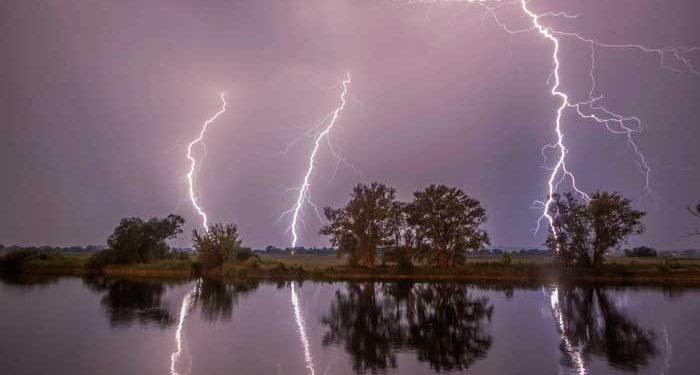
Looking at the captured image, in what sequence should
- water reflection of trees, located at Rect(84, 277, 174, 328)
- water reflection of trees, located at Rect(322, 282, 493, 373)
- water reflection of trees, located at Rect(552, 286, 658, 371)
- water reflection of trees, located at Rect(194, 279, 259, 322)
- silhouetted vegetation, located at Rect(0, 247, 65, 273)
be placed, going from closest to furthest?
water reflection of trees, located at Rect(322, 282, 493, 373) < water reflection of trees, located at Rect(552, 286, 658, 371) < water reflection of trees, located at Rect(84, 277, 174, 328) < water reflection of trees, located at Rect(194, 279, 259, 322) < silhouetted vegetation, located at Rect(0, 247, 65, 273)

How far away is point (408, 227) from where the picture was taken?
42.8m

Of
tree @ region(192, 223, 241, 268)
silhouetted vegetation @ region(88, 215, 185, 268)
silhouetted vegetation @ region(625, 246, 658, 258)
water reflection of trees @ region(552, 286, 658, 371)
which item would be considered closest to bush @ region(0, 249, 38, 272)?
silhouetted vegetation @ region(88, 215, 185, 268)

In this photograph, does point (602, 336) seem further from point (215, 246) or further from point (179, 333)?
point (215, 246)

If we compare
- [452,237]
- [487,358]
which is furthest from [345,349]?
[452,237]

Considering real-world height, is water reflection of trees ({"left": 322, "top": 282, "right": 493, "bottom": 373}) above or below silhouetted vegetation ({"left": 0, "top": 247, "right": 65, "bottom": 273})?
below

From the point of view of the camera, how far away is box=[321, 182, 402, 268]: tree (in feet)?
137

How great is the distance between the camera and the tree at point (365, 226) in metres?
41.8

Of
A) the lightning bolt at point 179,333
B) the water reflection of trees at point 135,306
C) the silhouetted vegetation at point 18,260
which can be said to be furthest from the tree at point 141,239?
the lightning bolt at point 179,333

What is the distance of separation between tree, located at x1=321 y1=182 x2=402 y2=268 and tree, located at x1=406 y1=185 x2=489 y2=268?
2784 millimetres

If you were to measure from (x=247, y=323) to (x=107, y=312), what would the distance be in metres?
6.27

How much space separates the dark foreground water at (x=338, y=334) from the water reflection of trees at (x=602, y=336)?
4cm

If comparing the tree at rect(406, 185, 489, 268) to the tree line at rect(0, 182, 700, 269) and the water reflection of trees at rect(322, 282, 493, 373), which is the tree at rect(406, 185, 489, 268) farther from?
the water reflection of trees at rect(322, 282, 493, 373)

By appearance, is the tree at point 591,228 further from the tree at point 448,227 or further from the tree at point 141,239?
the tree at point 141,239

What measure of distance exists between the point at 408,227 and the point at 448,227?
12.3 feet
